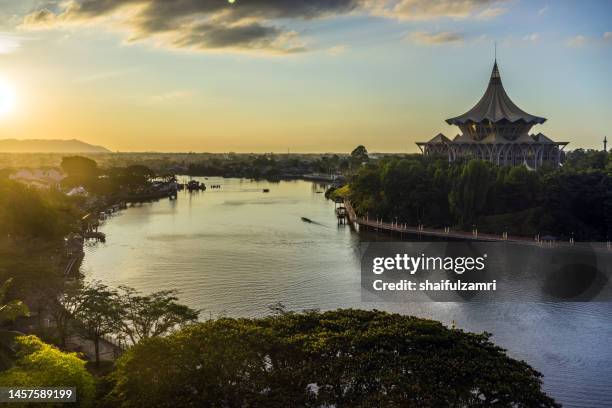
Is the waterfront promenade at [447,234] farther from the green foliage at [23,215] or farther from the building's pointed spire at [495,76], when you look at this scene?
the building's pointed spire at [495,76]

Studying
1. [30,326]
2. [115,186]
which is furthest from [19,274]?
[115,186]

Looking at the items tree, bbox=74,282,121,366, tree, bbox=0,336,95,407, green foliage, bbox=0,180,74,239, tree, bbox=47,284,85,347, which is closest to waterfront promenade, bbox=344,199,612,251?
green foliage, bbox=0,180,74,239

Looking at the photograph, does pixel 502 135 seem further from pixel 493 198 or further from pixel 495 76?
pixel 493 198

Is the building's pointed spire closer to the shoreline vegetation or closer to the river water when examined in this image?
the river water

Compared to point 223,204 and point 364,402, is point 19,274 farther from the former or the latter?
point 223,204

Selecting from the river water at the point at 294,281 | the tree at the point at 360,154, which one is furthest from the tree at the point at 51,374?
the tree at the point at 360,154

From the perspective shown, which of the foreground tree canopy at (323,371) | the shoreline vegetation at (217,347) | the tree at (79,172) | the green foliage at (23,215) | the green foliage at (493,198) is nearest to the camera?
the foreground tree canopy at (323,371)
